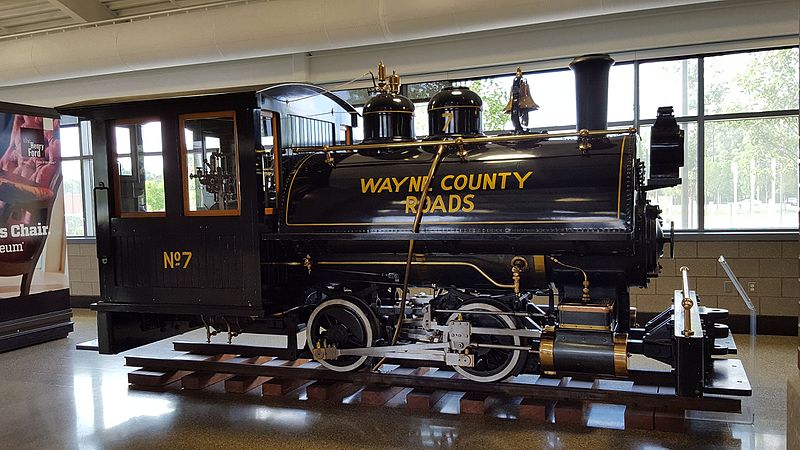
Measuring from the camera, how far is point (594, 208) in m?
4.08

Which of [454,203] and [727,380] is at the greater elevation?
[454,203]

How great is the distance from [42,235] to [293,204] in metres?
4.34

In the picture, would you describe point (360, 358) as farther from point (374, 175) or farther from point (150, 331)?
point (150, 331)

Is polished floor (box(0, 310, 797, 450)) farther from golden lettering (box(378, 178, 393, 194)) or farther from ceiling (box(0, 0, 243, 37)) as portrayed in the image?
ceiling (box(0, 0, 243, 37))

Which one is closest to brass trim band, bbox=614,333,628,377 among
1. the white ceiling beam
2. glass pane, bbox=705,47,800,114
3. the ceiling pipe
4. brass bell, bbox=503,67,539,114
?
brass bell, bbox=503,67,539,114

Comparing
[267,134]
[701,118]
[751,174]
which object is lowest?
[751,174]

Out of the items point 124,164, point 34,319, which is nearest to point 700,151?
point 124,164

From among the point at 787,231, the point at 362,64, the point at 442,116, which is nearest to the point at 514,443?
the point at 442,116

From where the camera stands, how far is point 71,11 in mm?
7961

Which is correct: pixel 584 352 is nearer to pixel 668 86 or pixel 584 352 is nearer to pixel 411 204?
pixel 411 204

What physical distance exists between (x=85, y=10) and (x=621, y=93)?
6.69 meters

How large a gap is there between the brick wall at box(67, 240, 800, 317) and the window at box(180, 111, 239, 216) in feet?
16.0

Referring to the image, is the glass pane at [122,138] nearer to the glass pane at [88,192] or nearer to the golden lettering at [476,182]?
the golden lettering at [476,182]

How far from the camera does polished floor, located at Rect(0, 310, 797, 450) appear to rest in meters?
4.04
